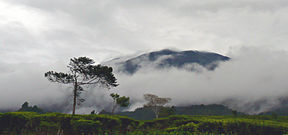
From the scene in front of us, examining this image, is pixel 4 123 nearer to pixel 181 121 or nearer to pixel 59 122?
pixel 59 122

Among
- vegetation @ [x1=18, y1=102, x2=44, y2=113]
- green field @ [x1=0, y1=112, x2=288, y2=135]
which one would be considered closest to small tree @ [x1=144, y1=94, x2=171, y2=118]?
green field @ [x1=0, y1=112, x2=288, y2=135]

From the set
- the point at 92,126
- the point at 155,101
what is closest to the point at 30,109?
the point at 155,101

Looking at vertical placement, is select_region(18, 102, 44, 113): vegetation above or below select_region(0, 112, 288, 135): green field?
below

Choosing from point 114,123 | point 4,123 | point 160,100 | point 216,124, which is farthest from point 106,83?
point 160,100

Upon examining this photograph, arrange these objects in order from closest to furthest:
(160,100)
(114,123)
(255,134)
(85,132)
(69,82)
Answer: (255,134) < (85,132) < (114,123) < (69,82) < (160,100)

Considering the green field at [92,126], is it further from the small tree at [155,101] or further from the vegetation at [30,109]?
the vegetation at [30,109]

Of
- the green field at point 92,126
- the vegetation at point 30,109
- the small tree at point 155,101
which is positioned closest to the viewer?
the green field at point 92,126

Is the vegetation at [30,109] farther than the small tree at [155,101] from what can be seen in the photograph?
Yes

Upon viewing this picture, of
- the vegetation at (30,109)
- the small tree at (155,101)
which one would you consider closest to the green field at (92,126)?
the small tree at (155,101)

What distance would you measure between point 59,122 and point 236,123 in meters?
16.2

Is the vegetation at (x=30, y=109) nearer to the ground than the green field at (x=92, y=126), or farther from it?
nearer to the ground

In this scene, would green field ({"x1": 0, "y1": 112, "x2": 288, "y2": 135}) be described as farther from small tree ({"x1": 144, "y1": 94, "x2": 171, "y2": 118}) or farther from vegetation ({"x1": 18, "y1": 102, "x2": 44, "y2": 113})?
vegetation ({"x1": 18, "y1": 102, "x2": 44, "y2": 113})

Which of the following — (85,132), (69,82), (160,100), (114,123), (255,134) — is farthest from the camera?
(160,100)

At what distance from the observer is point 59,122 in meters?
20.7
